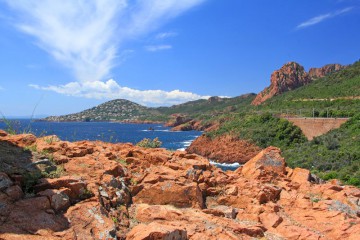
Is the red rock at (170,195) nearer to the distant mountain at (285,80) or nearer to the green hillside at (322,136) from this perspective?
the green hillside at (322,136)

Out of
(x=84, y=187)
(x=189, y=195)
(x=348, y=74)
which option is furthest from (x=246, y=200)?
(x=348, y=74)

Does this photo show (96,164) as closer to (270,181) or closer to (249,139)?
(270,181)

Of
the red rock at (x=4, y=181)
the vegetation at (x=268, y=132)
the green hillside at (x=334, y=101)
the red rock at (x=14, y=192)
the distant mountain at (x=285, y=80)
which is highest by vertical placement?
the distant mountain at (x=285, y=80)

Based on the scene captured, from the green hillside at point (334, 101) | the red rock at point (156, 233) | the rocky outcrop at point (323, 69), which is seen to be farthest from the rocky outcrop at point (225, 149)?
the rocky outcrop at point (323, 69)

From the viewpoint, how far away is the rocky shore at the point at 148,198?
6.60 m

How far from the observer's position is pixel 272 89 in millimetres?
146125

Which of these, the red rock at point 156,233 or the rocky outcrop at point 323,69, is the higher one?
the rocky outcrop at point 323,69

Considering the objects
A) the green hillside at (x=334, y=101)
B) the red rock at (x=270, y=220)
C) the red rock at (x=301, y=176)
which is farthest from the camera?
the green hillside at (x=334, y=101)

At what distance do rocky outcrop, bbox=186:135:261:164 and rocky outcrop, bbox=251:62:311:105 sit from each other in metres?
82.1

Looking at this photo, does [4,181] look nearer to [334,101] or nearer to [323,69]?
[334,101]

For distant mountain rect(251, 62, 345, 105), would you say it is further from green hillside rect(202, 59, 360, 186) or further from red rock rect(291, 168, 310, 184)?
red rock rect(291, 168, 310, 184)

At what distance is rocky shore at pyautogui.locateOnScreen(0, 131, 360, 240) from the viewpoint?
21.7 feet

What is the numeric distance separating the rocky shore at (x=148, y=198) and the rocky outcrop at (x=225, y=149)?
4362 centimetres

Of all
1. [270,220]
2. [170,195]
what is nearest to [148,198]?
[170,195]
